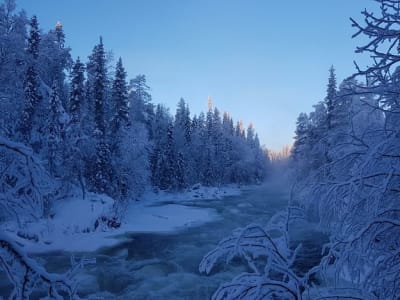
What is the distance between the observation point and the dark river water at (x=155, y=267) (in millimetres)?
12188

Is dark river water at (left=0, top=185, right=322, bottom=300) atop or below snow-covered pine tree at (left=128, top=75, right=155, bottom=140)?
below

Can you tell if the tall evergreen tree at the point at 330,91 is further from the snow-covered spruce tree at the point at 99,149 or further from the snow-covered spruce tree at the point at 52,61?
the snow-covered spruce tree at the point at 52,61

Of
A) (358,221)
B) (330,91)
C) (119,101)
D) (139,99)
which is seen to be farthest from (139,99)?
(358,221)

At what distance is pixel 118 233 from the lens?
73.7 ft

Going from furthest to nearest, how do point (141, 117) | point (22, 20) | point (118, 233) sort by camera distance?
point (141, 117) → point (22, 20) → point (118, 233)

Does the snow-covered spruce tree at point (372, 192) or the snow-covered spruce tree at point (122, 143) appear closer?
the snow-covered spruce tree at point (372, 192)

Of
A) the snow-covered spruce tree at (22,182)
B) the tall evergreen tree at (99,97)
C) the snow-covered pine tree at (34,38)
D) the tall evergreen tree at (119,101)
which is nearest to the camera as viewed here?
the snow-covered spruce tree at (22,182)

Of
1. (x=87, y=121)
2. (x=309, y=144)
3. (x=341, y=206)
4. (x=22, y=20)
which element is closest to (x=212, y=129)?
(x=309, y=144)

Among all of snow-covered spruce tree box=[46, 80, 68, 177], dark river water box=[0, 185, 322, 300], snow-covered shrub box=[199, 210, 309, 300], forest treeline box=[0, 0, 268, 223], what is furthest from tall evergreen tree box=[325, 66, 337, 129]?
snow-covered shrub box=[199, 210, 309, 300]

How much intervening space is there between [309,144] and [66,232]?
94.0 feet

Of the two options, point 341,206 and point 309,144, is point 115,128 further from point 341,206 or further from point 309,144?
point 341,206

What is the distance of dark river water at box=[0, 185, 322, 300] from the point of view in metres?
12.2

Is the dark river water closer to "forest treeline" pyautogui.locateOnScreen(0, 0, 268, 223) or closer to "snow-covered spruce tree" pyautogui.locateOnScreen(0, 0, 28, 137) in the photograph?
"forest treeline" pyautogui.locateOnScreen(0, 0, 268, 223)

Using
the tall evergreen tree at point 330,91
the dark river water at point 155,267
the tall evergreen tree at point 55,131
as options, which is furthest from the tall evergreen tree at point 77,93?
the tall evergreen tree at point 330,91
